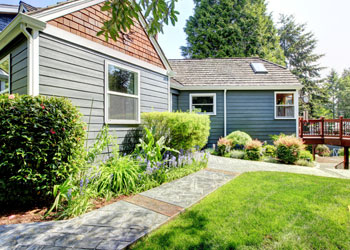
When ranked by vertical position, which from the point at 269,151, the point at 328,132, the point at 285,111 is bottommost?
the point at 269,151

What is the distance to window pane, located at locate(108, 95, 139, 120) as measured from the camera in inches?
194

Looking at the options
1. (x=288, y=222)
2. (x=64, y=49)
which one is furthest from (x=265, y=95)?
(x=64, y=49)

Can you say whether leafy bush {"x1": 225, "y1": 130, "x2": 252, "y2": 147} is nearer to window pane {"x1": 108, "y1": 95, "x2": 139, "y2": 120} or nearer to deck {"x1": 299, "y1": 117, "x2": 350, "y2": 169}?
deck {"x1": 299, "y1": 117, "x2": 350, "y2": 169}

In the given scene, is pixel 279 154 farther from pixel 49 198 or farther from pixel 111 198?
pixel 49 198

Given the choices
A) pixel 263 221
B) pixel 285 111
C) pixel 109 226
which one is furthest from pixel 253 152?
pixel 109 226

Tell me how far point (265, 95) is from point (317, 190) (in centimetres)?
715

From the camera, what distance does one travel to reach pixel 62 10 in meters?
3.91

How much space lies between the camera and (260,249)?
1904 millimetres

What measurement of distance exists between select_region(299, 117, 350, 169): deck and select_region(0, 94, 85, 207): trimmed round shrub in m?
11.6

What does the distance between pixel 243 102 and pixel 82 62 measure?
318 inches

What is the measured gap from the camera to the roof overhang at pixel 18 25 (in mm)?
3338

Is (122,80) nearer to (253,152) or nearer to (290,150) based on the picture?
(253,152)

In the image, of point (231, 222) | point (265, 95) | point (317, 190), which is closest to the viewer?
point (231, 222)

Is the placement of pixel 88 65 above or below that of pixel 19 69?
above
